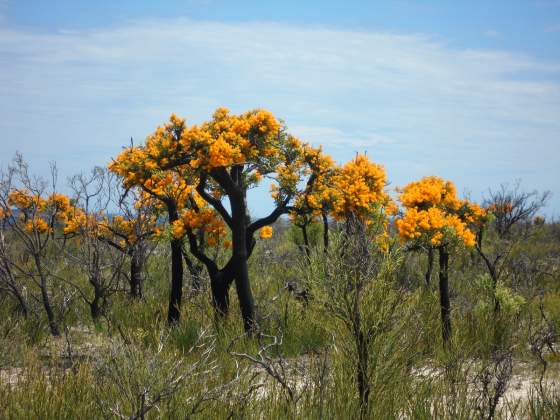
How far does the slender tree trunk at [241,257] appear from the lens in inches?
400

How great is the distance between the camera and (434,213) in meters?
8.89

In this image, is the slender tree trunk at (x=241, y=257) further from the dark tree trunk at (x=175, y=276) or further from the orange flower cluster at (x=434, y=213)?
the orange flower cluster at (x=434, y=213)

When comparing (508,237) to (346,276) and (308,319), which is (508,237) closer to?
(308,319)

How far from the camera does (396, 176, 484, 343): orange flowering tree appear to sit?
8.80 metres

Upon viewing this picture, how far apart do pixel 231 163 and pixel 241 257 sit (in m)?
1.61

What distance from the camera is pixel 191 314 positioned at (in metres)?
11.0

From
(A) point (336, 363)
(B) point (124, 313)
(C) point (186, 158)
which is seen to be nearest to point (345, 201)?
(C) point (186, 158)

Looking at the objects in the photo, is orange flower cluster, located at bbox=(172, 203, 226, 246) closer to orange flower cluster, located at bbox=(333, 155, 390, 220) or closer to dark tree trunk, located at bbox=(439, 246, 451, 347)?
orange flower cluster, located at bbox=(333, 155, 390, 220)

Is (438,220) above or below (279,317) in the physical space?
above

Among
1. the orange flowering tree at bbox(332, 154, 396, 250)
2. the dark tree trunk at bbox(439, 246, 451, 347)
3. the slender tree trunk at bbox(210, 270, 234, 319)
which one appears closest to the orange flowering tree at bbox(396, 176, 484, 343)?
the dark tree trunk at bbox(439, 246, 451, 347)

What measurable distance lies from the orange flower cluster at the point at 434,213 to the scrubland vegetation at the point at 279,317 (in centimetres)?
2

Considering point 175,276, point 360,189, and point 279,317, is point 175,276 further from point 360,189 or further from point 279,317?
point 360,189

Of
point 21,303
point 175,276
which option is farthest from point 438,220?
point 21,303

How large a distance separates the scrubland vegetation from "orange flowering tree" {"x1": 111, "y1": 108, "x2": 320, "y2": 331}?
0.09 feet
